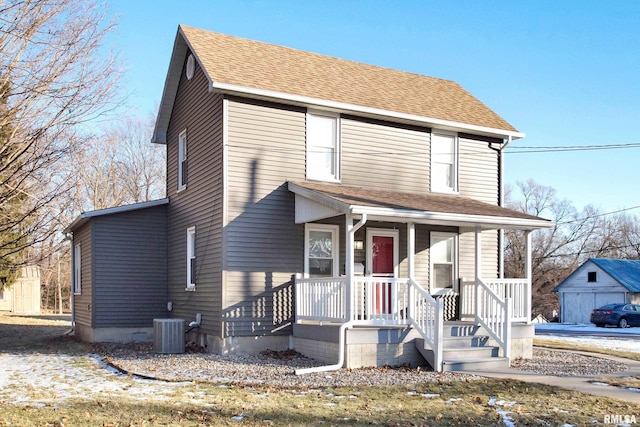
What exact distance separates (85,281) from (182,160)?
4.45 m

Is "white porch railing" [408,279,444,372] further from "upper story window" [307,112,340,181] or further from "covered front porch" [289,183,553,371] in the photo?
"upper story window" [307,112,340,181]

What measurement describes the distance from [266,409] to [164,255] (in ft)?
32.4

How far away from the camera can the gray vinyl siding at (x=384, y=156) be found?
1539 centimetres

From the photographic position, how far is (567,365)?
1304 centimetres

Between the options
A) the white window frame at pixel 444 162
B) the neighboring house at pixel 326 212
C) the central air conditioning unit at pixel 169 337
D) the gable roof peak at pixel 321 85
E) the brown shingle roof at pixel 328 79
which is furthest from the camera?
the white window frame at pixel 444 162

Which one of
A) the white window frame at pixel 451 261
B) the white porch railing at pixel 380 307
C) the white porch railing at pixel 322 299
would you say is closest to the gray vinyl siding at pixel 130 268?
the white porch railing at pixel 322 299

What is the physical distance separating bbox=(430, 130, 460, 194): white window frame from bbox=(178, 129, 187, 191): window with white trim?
20.9 ft

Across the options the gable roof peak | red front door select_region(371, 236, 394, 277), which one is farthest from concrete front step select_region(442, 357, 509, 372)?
the gable roof peak

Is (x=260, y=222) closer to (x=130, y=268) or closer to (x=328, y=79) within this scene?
(x=328, y=79)

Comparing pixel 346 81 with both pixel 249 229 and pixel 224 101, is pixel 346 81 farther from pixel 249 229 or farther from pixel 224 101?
pixel 249 229

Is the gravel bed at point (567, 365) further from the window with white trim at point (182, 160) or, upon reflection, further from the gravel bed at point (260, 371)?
the window with white trim at point (182, 160)

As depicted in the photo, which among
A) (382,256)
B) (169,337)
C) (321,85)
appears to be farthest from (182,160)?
(382,256)

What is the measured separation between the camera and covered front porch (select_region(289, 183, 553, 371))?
40.5ft

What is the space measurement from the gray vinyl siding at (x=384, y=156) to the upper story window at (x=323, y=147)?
0.62 feet
